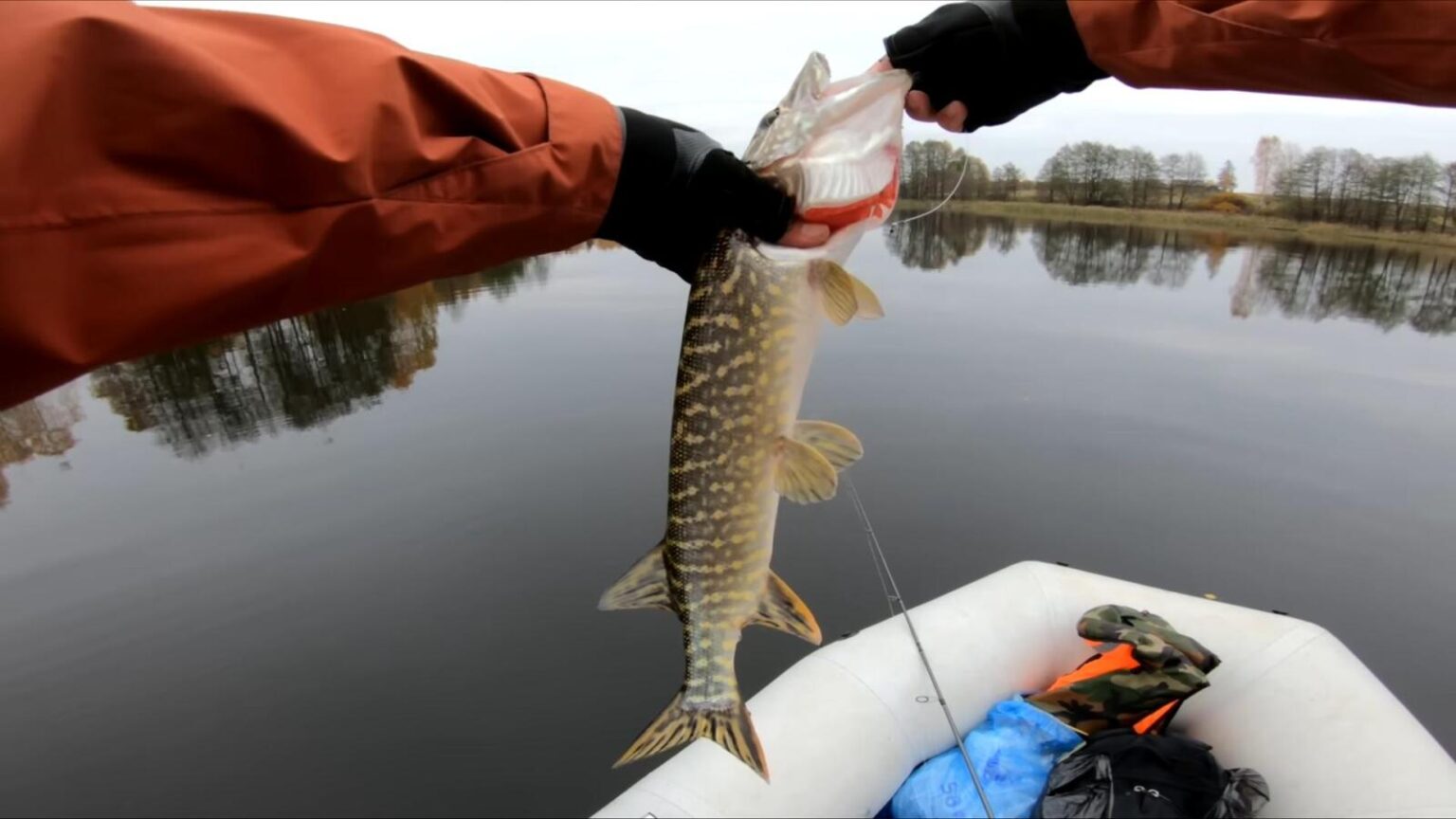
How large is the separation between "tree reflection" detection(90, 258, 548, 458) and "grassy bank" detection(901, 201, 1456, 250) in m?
25.6

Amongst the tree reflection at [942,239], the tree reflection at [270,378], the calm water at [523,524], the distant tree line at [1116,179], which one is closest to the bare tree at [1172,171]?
the distant tree line at [1116,179]

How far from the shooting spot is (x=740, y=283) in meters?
1.40

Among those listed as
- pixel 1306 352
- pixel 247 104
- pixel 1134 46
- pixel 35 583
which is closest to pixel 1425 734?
pixel 1134 46

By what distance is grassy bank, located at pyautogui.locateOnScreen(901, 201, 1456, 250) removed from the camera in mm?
29141

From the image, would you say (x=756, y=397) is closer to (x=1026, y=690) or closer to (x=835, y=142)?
(x=835, y=142)

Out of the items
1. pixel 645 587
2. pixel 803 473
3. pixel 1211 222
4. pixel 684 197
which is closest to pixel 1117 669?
pixel 803 473


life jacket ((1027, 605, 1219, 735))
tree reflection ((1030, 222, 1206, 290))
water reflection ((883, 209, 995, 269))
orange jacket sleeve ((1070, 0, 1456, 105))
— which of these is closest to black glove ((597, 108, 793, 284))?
orange jacket sleeve ((1070, 0, 1456, 105))

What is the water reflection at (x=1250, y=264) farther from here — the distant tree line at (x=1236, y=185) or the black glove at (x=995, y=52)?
the black glove at (x=995, y=52)

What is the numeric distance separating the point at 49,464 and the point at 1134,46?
13041 millimetres

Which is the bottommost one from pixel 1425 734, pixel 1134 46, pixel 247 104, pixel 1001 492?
pixel 1001 492

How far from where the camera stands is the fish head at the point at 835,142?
4.33ft

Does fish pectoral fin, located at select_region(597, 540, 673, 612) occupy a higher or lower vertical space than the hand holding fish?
lower

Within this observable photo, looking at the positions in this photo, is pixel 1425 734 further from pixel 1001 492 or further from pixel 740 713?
pixel 1001 492

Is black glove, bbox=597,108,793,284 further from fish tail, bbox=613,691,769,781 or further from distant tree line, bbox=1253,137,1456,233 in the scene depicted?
distant tree line, bbox=1253,137,1456,233
